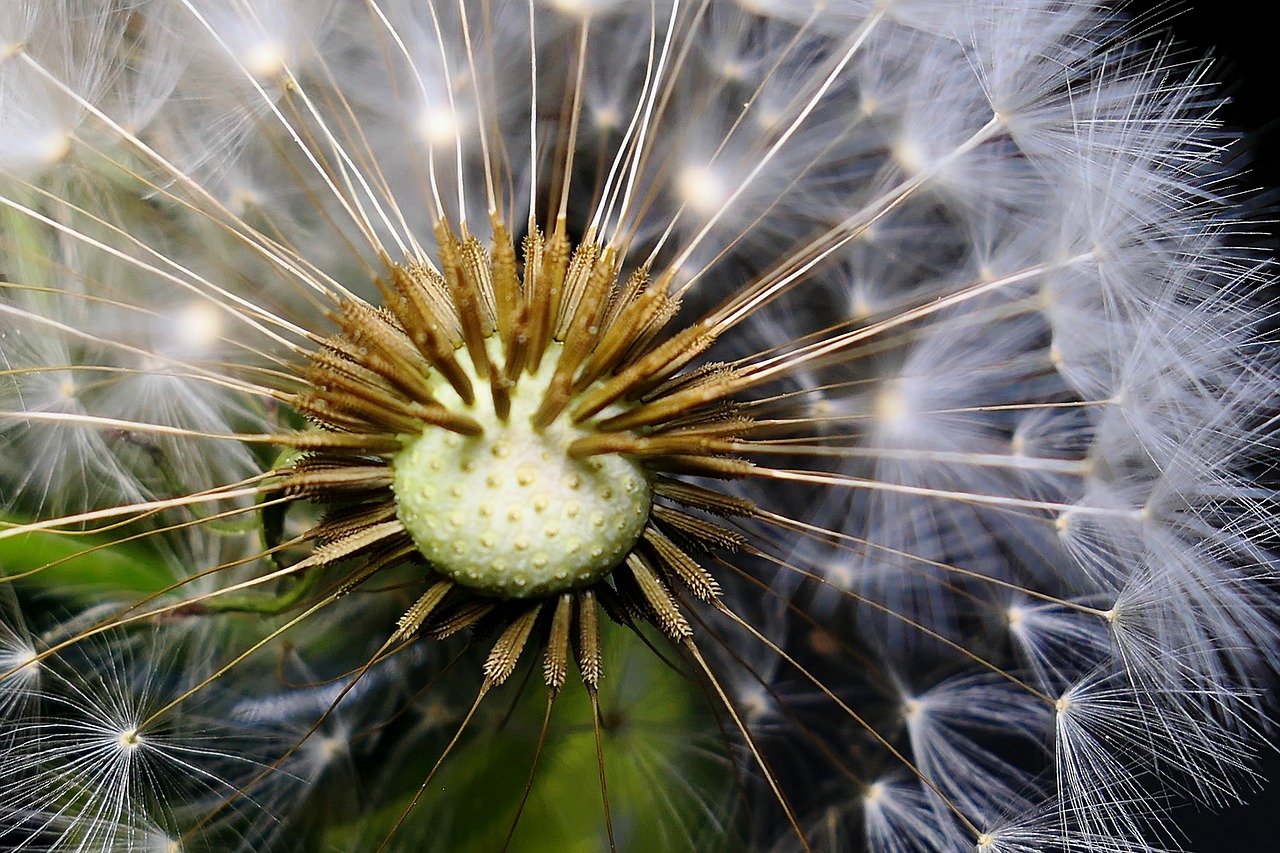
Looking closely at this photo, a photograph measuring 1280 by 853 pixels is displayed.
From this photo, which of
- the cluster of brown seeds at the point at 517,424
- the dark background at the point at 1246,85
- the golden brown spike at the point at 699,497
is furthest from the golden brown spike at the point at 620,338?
the dark background at the point at 1246,85

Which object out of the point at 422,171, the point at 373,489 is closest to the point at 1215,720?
the point at 373,489

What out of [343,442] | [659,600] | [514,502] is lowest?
[659,600]

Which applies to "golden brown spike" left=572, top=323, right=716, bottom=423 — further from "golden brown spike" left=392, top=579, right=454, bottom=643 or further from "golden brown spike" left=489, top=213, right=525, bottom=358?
"golden brown spike" left=392, top=579, right=454, bottom=643

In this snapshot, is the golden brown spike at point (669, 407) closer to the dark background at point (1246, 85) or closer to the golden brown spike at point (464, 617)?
the golden brown spike at point (464, 617)

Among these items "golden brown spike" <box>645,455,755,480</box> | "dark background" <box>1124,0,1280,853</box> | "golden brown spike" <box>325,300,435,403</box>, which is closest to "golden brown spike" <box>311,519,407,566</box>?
"golden brown spike" <box>325,300,435,403</box>

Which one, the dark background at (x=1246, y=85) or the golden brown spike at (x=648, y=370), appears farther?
the dark background at (x=1246, y=85)

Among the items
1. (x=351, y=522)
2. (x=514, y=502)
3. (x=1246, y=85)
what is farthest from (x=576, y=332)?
(x=1246, y=85)

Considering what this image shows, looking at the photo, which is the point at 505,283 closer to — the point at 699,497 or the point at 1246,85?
the point at 699,497
